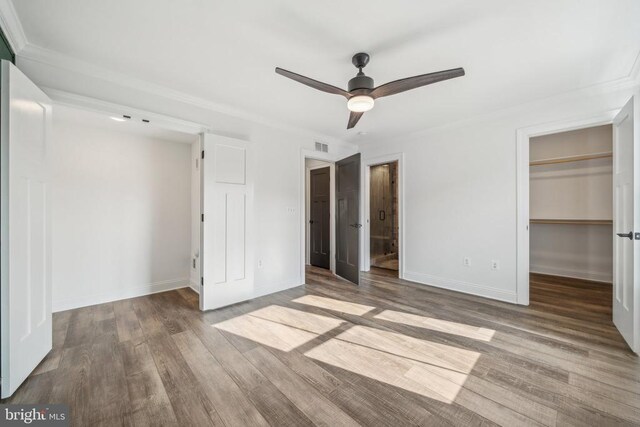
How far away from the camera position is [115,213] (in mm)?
3479

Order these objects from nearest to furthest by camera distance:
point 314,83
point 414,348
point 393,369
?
point 393,369, point 314,83, point 414,348

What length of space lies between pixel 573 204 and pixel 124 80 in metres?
6.36

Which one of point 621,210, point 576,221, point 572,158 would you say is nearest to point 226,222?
point 621,210

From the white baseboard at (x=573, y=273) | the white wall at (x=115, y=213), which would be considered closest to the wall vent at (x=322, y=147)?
the white wall at (x=115, y=213)

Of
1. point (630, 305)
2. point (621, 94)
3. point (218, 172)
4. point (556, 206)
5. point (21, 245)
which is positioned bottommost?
point (630, 305)

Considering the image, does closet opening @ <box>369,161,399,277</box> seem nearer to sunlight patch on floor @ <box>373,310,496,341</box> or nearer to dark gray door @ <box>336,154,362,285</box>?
dark gray door @ <box>336,154,362,285</box>

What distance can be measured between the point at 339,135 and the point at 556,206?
12.7ft

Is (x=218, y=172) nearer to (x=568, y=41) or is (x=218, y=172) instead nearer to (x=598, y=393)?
(x=568, y=41)

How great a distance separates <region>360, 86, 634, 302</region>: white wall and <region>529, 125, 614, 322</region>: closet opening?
2.66 ft

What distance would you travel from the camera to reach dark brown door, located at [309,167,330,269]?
5.32 m

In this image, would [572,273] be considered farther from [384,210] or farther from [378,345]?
[378,345]

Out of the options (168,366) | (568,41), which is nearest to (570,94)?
(568,41)

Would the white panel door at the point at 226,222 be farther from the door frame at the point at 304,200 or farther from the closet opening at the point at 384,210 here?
the closet opening at the point at 384,210

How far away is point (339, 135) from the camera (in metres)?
4.45
